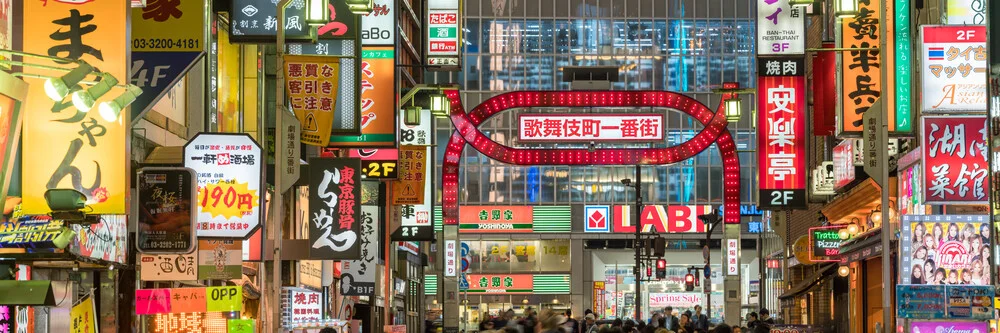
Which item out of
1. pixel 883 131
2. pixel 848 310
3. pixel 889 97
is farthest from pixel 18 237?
pixel 848 310

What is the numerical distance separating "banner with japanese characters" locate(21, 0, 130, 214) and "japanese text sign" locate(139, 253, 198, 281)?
→ 706 cm

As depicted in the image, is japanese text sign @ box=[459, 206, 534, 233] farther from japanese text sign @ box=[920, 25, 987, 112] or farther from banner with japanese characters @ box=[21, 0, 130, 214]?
banner with japanese characters @ box=[21, 0, 130, 214]

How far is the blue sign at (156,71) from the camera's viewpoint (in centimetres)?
1541

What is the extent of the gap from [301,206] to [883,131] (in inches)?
618

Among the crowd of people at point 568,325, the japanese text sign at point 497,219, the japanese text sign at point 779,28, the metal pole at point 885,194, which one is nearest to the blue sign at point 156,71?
the crowd of people at point 568,325

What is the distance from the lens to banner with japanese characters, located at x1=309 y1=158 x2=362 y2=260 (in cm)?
2520

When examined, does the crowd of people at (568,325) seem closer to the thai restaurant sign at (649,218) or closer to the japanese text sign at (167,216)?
the japanese text sign at (167,216)

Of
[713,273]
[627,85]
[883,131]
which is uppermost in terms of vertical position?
[627,85]

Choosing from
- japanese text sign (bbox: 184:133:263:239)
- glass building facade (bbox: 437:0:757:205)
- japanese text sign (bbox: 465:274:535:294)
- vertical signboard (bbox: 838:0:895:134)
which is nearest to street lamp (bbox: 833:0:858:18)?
vertical signboard (bbox: 838:0:895:134)

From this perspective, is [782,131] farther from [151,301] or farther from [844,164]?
[151,301]

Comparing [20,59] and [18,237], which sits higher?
[20,59]

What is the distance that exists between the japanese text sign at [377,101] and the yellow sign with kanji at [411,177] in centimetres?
968

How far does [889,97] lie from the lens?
933 inches

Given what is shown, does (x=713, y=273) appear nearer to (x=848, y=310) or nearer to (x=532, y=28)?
(x=532, y=28)
